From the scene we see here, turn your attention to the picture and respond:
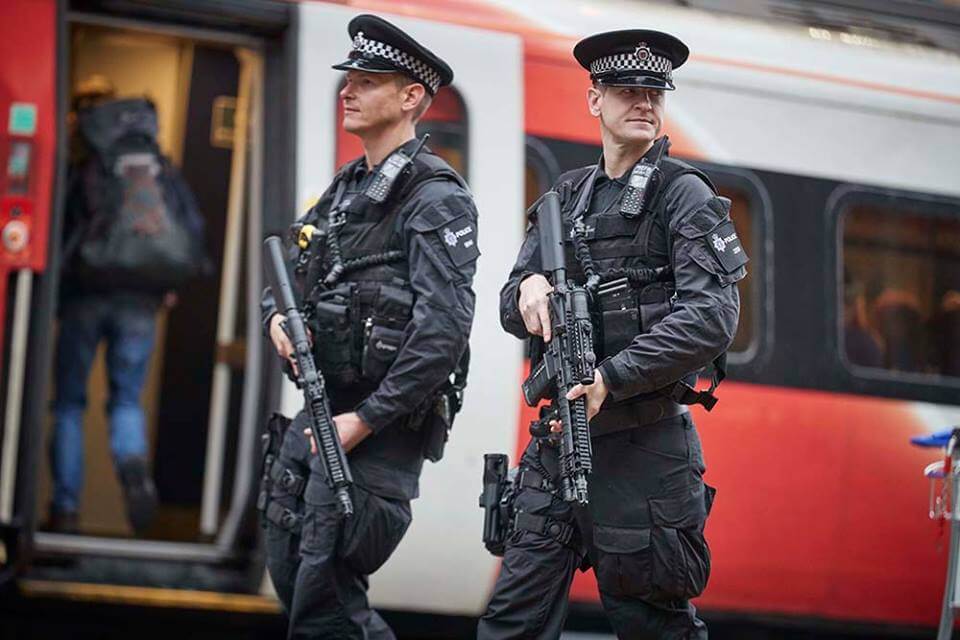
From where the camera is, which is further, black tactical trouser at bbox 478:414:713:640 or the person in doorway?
the person in doorway

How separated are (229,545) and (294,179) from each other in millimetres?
1471

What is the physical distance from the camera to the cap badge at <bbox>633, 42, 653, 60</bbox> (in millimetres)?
4293

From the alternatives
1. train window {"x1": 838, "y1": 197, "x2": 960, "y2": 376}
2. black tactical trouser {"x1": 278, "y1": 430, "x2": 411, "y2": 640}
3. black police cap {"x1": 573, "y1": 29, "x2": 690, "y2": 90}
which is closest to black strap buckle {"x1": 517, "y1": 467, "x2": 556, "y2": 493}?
black tactical trouser {"x1": 278, "y1": 430, "x2": 411, "y2": 640}

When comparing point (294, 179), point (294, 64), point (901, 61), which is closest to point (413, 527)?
point (294, 179)

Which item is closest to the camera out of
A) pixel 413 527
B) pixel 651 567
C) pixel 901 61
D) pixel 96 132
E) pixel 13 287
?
pixel 651 567

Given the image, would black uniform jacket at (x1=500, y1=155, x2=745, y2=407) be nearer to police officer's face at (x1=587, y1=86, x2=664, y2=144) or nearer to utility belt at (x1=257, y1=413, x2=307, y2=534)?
police officer's face at (x1=587, y1=86, x2=664, y2=144)

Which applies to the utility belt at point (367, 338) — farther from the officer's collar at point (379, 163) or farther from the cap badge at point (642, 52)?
the cap badge at point (642, 52)

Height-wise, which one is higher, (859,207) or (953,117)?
(953,117)

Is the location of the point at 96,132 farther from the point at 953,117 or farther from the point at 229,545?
the point at 953,117

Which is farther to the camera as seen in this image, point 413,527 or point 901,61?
point 901,61

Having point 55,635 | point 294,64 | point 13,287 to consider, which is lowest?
point 55,635

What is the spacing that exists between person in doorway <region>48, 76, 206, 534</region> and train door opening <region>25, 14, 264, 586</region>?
0.13 metres

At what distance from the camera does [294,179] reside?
619 centimetres

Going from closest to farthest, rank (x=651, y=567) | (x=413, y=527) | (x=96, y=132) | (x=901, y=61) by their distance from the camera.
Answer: (x=651, y=567) < (x=413, y=527) < (x=96, y=132) < (x=901, y=61)
